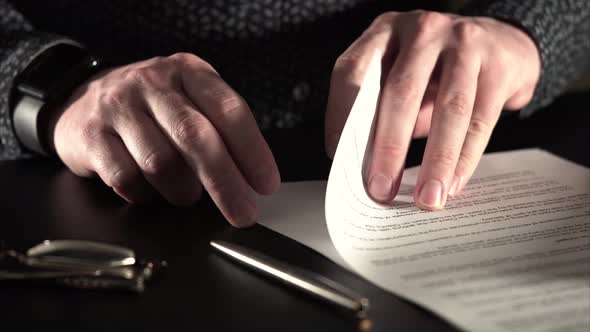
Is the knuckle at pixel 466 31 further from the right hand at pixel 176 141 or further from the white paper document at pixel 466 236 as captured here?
the right hand at pixel 176 141

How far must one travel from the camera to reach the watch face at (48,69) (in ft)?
2.41

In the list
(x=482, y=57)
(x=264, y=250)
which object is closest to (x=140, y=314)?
(x=264, y=250)

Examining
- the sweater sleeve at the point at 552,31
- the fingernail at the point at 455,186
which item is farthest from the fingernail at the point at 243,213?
the sweater sleeve at the point at 552,31

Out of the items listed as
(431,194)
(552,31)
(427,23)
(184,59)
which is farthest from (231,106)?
(552,31)

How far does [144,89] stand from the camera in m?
0.63

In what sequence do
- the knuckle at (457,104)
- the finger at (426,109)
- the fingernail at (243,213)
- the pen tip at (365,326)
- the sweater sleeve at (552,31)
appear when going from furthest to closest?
1. the sweater sleeve at (552,31)
2. the finger at (426,109)
3. the knuckle at (457,104)
4. the fingernail at (243,213)
5. the pen tip at (365,326)

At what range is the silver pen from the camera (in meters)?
0.41

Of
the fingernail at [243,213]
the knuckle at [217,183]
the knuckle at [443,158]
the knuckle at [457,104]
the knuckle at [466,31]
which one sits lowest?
the knuckle at [443,158]

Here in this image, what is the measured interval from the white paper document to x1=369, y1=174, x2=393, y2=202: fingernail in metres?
0.01

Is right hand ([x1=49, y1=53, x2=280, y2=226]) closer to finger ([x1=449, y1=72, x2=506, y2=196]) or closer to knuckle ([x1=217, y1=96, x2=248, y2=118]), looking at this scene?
knuckle ([x1=217, y1=96, x2=248, y2=118])

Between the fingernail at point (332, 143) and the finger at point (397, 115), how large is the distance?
2.1 inches

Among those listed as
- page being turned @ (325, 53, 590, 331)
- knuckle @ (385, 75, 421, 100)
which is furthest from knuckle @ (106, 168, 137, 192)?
knuckle @ (385, 75, 421, 100)

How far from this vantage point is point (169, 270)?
0.47m

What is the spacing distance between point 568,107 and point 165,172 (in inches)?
29.7
